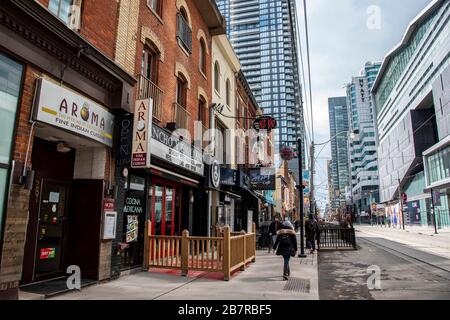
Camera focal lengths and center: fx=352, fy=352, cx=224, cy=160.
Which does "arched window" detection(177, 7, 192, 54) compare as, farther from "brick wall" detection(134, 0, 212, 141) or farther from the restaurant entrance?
the restaurant entrance

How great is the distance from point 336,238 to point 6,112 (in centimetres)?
1691

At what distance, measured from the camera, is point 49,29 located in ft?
21.2

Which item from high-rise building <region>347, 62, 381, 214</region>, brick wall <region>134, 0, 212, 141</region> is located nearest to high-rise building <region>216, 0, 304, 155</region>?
high-rise building <region>347, 62, 381, 214</region>

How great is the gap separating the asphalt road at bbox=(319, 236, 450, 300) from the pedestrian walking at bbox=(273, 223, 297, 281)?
3.08ft

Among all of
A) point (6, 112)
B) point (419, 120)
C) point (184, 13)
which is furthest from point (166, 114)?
point (419, 120)

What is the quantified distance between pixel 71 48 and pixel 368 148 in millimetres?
126201

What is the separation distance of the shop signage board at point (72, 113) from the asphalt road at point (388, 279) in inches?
239

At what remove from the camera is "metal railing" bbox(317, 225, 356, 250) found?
18.5 meters

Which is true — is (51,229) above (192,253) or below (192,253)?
above

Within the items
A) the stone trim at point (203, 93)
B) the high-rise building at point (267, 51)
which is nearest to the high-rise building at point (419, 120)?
the stone trim at point (203, 93)

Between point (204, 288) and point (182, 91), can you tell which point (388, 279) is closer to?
point (204, 288)

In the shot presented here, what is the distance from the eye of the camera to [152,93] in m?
10.8
